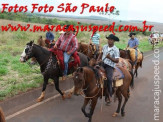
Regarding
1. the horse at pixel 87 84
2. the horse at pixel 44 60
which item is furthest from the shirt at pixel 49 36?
the horse at pixel 87 84

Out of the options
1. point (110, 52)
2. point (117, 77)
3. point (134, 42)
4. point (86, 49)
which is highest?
point (110, 52)

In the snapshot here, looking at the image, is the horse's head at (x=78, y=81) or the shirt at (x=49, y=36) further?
the shirt at (x=49, y=36)

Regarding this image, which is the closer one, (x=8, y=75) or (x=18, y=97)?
(x=18, y=97)

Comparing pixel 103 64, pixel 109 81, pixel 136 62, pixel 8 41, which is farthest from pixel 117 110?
pixel 8 41

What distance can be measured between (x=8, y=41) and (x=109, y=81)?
15.4 metres

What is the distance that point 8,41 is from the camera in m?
19.1

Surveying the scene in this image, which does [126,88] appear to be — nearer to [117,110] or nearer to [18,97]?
[117,110]

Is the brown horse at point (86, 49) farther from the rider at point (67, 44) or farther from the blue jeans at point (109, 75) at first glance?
the blue jeans at point (109, 75)

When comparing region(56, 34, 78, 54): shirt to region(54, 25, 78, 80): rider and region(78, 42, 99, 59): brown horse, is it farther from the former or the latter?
region(78, 42, 99, 59): brown horse

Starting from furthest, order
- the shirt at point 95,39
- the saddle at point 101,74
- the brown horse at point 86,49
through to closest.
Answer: the shirt at point 95,39
the brown horse at point 86,49
the saddle at point 101,74

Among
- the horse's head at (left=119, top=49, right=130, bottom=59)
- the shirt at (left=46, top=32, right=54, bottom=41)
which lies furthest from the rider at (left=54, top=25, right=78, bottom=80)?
the shirt at (left=46, top=32, right=54, bottom=41)

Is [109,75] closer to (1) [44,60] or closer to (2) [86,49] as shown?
(1) [44,60]

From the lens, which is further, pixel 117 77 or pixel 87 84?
pixel 117 77

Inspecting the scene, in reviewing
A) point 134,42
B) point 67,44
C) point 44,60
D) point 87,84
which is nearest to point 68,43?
point 67,44
